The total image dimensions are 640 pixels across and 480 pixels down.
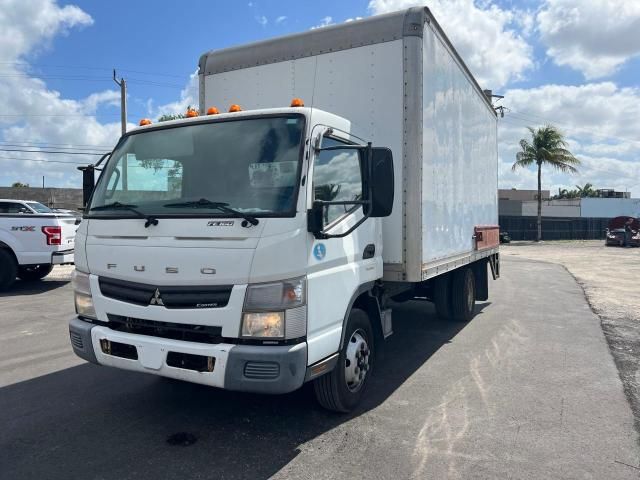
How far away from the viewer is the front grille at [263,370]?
3.26m

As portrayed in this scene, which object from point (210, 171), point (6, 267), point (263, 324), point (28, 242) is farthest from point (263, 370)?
point (6, 267)

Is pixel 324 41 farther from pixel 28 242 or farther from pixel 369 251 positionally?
pixel 28 242

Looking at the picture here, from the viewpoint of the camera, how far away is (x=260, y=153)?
370 centimetres

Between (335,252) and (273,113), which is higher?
(273,113)

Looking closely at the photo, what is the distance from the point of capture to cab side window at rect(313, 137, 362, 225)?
373 centimetres

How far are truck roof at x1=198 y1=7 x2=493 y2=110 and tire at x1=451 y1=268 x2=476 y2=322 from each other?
11.7 feet

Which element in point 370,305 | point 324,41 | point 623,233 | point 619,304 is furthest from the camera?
point 623,233

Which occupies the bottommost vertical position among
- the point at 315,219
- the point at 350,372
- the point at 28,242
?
the point at 350,372

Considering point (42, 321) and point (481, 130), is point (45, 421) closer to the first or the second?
point (42, 321)

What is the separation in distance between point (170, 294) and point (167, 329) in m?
0.26

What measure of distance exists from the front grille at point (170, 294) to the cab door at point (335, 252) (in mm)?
632

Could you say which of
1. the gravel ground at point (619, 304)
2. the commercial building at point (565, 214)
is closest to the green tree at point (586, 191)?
the commercial building at point (565, 214)

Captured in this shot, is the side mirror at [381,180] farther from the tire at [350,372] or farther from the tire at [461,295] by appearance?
the tire at [461,295]

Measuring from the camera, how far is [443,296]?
794 centimetres
